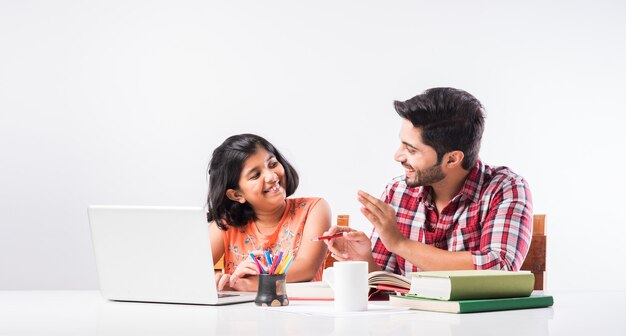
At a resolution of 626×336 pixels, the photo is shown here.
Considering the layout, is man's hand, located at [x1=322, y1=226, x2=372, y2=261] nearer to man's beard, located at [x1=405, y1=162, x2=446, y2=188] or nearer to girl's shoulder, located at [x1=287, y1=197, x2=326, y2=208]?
man's beard, located at [x1=405, y1=162, x2=446, y2=188]

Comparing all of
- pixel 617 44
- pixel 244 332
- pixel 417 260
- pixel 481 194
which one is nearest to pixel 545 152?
pixel 617 44

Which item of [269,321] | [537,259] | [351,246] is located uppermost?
[269,321]

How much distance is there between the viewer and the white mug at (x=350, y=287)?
136 centimetres

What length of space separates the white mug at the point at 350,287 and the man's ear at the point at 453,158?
929 millimetres

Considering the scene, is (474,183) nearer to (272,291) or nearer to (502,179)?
(502,179)

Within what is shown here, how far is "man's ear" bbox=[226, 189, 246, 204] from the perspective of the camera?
8.20ft

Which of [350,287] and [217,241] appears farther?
[217,241]

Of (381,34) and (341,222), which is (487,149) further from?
(341,222)

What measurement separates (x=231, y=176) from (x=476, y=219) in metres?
0.79

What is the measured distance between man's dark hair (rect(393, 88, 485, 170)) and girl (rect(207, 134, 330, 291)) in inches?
17.3

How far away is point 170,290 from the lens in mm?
1507

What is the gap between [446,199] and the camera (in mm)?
2307

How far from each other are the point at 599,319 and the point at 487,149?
3095 millimetres

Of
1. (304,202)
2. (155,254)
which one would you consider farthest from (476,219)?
(155,254)
